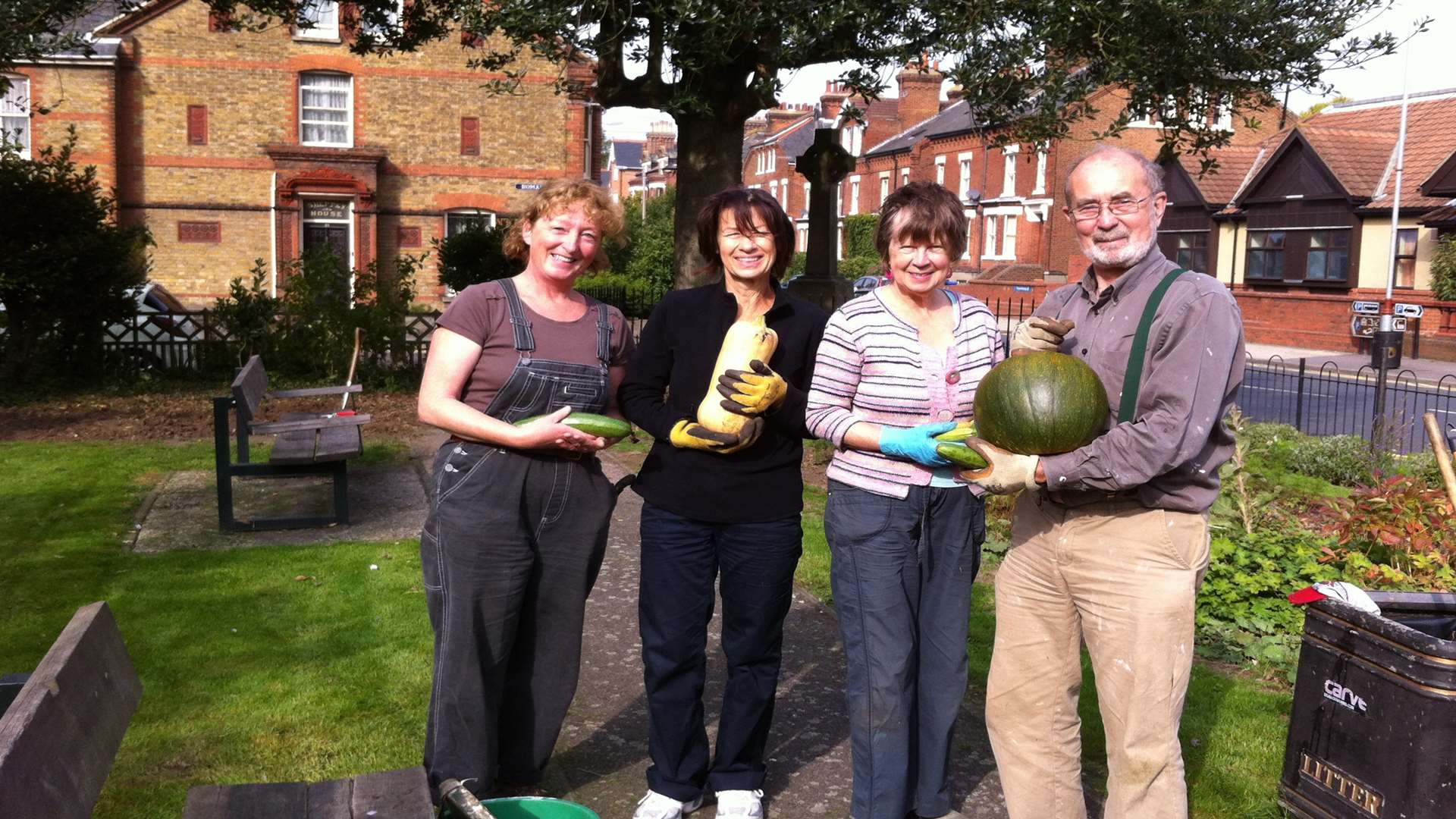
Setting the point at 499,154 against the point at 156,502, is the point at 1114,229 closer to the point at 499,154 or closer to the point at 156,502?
the point at 156,502

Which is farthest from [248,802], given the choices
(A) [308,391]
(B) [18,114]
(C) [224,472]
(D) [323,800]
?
(B) [18,114]

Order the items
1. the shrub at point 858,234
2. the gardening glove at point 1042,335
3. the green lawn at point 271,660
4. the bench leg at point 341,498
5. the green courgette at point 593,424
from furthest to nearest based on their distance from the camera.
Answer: the shrub at point 858,234 → the bench leg at point 341,498 → the green lawn at point 271,660 → the green courgette at point 593,424 → the gardening glove at point 1042,335

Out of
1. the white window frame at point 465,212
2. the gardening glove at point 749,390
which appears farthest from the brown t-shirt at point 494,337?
the white window frame at point 465,212

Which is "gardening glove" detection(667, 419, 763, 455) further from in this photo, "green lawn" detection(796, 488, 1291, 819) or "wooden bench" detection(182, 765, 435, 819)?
"green lawn" detection(796, 488, 1291, 819)

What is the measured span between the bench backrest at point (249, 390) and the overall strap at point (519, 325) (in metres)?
4.44

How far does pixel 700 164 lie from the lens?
1148 centimetres

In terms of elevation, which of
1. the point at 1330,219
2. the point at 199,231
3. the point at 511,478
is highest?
the point at 1330,219

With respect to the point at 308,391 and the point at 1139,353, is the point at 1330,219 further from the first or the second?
the point at 1139,353

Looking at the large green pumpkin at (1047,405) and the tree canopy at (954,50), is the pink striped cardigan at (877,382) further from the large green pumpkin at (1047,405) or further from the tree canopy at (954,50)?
the tree canopy at (954,50)

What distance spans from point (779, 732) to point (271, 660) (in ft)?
7.71

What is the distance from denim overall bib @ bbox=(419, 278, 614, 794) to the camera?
371 centimetres

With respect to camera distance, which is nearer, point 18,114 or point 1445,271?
point 1445,271

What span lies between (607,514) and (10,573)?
4487 millimetres

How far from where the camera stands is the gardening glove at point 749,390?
3506mm
